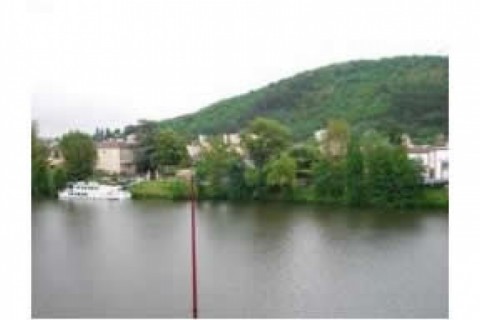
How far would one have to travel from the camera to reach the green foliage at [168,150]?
3.74m

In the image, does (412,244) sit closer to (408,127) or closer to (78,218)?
(408,127)

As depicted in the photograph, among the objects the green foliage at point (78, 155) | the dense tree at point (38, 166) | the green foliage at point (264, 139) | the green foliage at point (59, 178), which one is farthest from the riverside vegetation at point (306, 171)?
the dense tree at point (38, 166)

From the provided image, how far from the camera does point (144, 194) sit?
13.2 feet

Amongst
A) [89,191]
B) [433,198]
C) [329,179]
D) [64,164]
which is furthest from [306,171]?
[64,164]

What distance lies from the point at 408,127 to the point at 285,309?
66.8 inches

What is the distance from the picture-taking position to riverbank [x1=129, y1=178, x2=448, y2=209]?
3.93 m

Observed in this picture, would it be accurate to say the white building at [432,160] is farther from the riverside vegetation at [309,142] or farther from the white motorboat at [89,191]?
the white motorboat at [89,191]

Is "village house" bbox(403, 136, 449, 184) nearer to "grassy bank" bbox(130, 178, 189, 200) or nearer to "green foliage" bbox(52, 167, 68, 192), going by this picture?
"grassy bank" bbox(130, 178, 189, 200)

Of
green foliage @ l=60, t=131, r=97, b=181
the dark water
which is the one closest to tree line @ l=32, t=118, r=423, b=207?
green foliage @ l=60, t=131, r=97, b=181

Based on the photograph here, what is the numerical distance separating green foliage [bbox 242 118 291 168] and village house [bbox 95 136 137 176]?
75cm

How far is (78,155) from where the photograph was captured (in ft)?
12.9

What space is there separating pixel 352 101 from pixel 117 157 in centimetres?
142

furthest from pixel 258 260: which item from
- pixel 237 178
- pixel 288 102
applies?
pixel 288 102

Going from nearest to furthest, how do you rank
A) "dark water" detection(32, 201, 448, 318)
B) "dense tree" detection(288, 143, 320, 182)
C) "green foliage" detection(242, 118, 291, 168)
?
1. "dark water" detection(32, 201, 448, 318)
2. "green foliage" detection(242, 118, 291, 168)
3. "dense tree" detection(288, 143, 320, 182)
